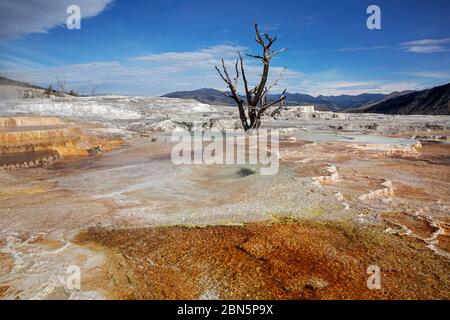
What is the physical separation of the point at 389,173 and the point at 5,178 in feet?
23.4

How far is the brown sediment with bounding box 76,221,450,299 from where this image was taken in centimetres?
248

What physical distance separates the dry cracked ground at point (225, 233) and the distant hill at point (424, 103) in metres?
53.7

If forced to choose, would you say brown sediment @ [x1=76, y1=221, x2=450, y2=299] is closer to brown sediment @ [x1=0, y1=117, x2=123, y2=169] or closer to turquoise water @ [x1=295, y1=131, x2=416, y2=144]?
brown sediment @ [x1=0, y1=117, x2=123, y2=169]

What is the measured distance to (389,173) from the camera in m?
6.41

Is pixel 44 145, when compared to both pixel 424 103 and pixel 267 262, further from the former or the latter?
pixel 424 103

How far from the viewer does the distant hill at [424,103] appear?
52.2 meters

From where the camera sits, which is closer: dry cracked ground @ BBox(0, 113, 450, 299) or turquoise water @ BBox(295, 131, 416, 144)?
dry cracked ground @ BBox(0, 113, 450, 299)

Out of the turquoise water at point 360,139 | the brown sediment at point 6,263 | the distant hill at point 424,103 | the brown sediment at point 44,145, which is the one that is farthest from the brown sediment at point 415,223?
the distant hill at point 424,103

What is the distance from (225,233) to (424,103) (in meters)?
64.4

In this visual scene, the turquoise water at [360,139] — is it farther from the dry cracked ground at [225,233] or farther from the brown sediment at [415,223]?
the brown sediment at [415,223]

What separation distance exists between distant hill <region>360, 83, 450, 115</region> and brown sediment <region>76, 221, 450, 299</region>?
55.1 meters

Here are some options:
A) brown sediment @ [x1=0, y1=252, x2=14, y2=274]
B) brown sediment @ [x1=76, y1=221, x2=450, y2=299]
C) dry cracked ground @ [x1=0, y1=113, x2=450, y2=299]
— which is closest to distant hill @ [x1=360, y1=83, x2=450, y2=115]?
dry cracked ground @ [x1=0, y1=113, x2=450, y2=299]
